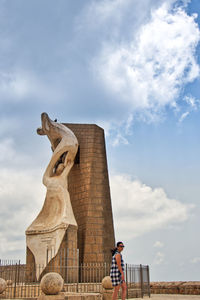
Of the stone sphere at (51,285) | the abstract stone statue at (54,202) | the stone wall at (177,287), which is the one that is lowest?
the stone wall at (177,287)

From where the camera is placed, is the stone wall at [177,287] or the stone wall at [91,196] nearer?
the stone wall at [177,287]

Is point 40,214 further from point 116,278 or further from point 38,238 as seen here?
point 116,278

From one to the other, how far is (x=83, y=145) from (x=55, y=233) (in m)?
5.00

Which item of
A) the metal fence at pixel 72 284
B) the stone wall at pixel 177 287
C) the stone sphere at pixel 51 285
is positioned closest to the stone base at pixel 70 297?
the stone sphere at pixel 51 285

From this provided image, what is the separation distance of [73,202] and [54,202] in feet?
4.92

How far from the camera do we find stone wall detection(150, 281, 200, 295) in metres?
14.3

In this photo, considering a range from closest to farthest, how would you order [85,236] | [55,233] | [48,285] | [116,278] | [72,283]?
1. [116,278]
2. [48,285]
3. [72,283]
4. [55,233]
5. [85,236]

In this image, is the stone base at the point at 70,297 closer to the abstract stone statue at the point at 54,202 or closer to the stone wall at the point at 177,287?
the abstract stone statue at the point at 54,202

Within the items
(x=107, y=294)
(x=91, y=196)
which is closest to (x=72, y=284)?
(x=107, y=294)

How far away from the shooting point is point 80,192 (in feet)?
54.7

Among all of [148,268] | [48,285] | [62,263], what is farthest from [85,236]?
[48,285]

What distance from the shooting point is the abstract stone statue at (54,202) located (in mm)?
14422

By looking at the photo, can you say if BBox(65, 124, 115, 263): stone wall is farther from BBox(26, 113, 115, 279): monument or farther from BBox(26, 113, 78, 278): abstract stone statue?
BBox(26, 113, 78, 278): abstract stone statue

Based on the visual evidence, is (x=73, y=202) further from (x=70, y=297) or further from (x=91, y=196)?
(x=70, y=297)
